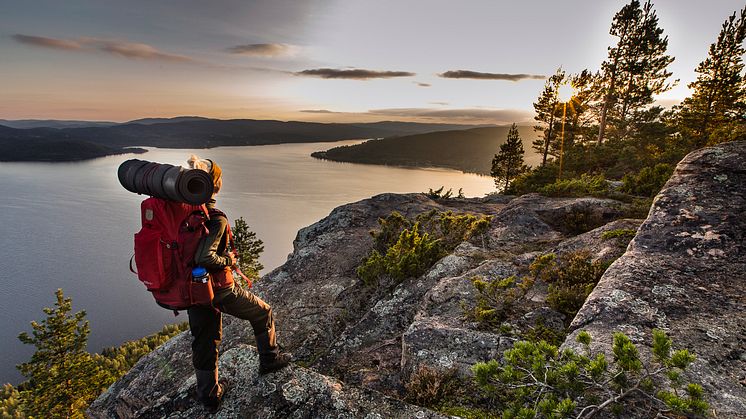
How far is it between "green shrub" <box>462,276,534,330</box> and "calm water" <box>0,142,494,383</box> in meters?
88.3

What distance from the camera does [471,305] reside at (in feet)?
21.4

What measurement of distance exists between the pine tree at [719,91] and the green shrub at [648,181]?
817 inches

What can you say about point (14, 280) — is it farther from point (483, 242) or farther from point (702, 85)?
point (702, 85)

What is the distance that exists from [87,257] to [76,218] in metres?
40.7

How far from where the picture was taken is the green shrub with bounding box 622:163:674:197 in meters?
12.3

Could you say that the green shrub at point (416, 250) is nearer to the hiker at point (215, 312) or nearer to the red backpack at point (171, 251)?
the hiker at point (215, 312)

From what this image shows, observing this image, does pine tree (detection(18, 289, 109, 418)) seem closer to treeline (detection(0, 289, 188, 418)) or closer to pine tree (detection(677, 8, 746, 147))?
treeline (detection(0, 289, 188, 418))

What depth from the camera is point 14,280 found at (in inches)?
3506

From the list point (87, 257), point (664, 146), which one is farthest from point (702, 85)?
point (87, 257)

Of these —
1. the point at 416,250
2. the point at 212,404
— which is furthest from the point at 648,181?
the point at 212,404

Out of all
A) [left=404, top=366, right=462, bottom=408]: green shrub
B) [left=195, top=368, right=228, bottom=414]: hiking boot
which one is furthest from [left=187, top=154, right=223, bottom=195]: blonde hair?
[left=404, top=366, right=462, bottom=408]: green shrub

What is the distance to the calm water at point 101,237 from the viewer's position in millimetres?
79312

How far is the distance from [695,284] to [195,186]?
6.74m

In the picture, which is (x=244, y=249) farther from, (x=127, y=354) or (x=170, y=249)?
(x=170, y=249)
